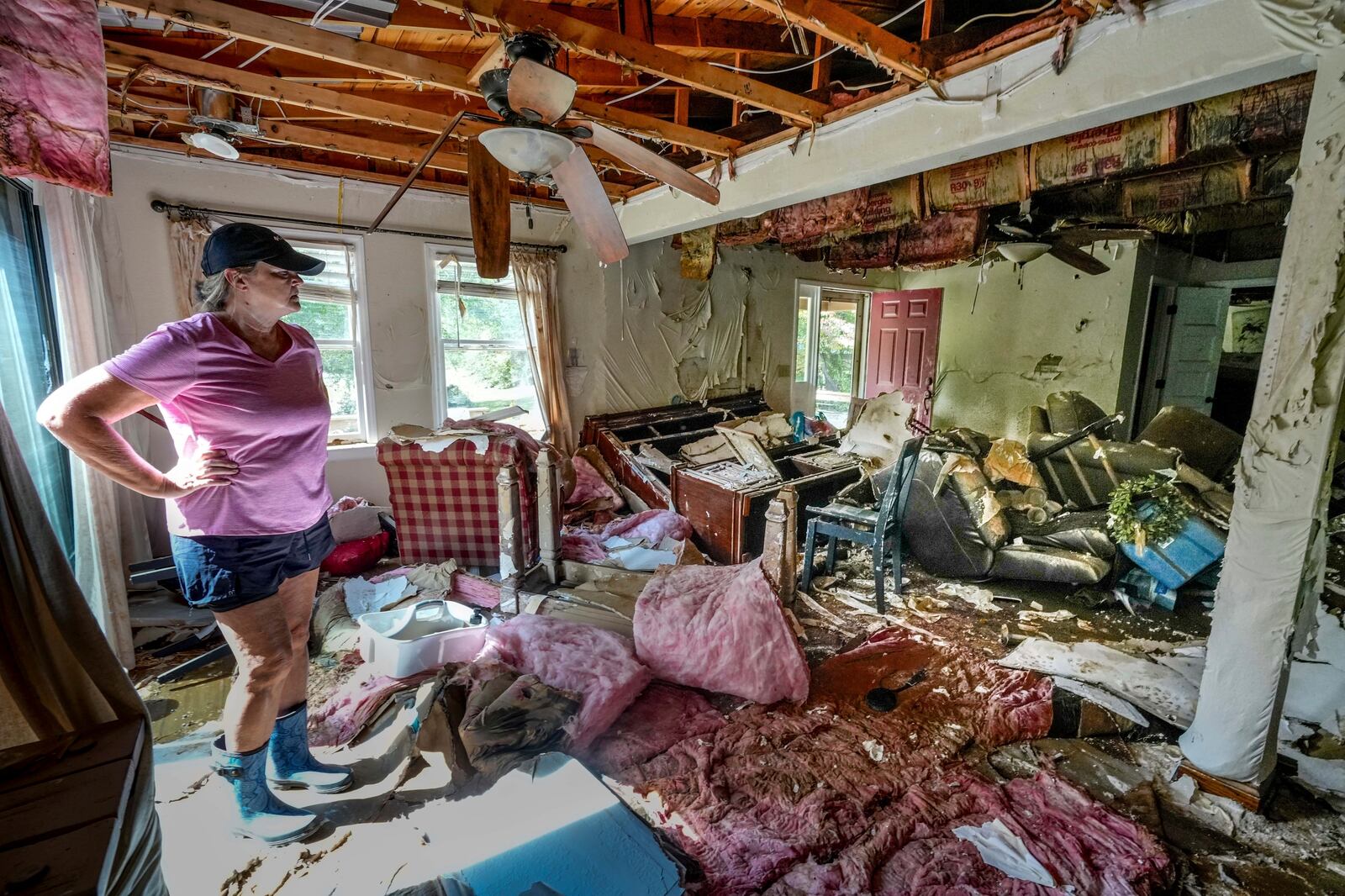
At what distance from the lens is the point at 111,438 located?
4.84 feet

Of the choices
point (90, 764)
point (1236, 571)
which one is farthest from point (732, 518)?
point (90, 764)

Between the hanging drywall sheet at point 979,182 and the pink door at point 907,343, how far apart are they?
3.68m

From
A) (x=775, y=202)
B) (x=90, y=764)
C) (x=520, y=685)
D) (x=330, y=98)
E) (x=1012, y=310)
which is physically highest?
(x=330, y=98)

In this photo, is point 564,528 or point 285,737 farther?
point 564,528

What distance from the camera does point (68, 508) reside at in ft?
9.21

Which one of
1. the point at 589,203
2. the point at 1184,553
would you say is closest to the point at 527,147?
the point at 589,203

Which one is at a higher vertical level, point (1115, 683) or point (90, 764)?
point (90, 764)

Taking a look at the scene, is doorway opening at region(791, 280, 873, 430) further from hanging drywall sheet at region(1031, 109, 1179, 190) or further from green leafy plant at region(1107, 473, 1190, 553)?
hanging drywall sheet at region(1031, 109, 1179, 190)

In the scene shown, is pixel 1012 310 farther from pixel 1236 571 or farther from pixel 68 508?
pixel 68 508

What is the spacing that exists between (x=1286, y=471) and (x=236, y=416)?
3129mm

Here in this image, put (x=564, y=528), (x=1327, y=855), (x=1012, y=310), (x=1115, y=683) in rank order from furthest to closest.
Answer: (x=1012, y=310) → (x=564, y=528) → (x=1115, y=683) → (x=1327, y=855)

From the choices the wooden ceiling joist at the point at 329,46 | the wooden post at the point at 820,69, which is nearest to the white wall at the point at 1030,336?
the wooden post at the point at 820,69

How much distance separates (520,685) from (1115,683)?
107 inches

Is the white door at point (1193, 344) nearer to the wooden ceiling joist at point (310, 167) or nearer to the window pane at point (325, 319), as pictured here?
the wooden ceiling joist at point (310, 167)
